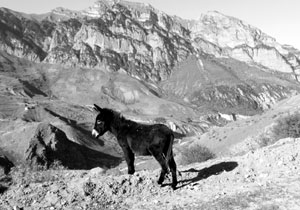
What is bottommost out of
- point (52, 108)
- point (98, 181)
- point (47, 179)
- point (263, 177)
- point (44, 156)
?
point (52, 108)

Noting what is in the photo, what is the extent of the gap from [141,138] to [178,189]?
207 cm

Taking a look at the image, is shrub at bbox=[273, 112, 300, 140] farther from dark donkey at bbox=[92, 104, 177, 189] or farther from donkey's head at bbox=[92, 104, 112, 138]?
donkey's head at bbox=[92, 104, 112, 138]

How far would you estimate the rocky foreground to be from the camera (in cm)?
934

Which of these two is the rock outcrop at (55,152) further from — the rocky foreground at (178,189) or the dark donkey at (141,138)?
the dark donkey at (141,138)

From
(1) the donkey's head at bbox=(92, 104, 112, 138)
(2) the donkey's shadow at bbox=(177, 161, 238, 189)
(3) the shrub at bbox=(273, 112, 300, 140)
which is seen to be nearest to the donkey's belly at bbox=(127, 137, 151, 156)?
(1) the donkey's head at bbox=(92, 104, 112, 138)

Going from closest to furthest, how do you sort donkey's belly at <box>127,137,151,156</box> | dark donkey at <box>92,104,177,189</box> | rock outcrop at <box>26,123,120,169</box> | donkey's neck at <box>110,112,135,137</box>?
dark donkey at <box>92,104,177,189</box> < donkey's belly at <box>127,137,151,156</box> < donkey's neck at <box>110,112,135,137</box> < rock outcrop at <box>26,123,120,169</box>

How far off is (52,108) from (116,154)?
7509 centimetres

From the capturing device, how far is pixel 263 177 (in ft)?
36.6

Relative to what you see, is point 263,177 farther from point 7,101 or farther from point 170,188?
point 7,101

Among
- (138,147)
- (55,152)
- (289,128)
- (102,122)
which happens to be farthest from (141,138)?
(55,152)

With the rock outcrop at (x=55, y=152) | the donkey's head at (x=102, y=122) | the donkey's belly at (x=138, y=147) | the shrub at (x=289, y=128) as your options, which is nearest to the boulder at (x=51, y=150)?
the rock outcrop at (x=55, y=152)

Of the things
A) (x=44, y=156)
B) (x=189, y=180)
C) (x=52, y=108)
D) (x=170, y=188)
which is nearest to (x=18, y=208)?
(x=170, y=188)

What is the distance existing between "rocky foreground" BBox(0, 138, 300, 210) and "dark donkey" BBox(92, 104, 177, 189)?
84 cm

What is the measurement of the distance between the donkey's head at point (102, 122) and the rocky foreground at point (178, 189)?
161 cm
